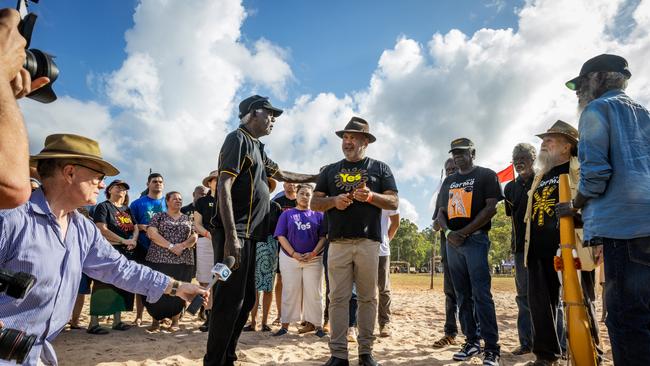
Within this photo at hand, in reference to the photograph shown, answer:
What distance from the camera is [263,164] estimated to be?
13.9 ft

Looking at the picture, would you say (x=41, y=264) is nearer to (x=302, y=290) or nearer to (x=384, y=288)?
(x=302, y=290)

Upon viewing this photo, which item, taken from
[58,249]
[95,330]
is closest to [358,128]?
[58,249]

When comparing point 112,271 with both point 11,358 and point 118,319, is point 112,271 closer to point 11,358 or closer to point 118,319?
point 11,358

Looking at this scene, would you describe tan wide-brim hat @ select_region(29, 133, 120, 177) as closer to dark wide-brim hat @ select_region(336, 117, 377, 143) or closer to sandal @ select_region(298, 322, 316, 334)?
dark wide-brim hat @ select_region(336, 117, 377, 143)

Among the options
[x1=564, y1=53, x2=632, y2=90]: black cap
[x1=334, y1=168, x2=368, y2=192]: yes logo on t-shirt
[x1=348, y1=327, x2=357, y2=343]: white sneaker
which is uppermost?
[x1=564, y1=53, x2=632, y2=90]: black cap

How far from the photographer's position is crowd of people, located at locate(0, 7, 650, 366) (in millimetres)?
2328

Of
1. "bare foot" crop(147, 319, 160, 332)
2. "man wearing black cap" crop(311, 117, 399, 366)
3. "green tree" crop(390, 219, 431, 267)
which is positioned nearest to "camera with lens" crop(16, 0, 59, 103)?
"man wearing black cap" crop(311, 117, 399, 366)

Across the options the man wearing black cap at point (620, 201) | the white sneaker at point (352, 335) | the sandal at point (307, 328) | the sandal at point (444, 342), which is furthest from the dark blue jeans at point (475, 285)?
the sandal at point (307, 328)

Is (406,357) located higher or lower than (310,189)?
lower

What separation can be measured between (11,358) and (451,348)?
5.17 meters

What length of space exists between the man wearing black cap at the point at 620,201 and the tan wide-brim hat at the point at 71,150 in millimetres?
3330

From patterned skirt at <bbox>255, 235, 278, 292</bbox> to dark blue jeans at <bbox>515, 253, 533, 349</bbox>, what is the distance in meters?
3.84

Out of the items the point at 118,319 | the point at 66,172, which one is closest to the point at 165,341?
the point at 118,319

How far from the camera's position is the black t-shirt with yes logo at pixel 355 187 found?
4473 millimetres
